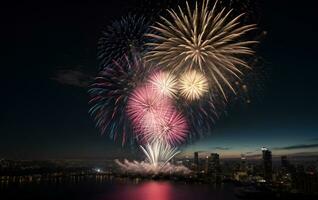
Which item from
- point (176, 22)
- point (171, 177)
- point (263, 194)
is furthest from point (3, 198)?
point (171, 177)

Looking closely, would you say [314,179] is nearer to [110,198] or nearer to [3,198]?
[110,198]

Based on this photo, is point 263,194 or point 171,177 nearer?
point 263,194

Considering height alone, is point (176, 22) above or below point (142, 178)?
above

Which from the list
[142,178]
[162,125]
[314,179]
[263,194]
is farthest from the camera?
[142,178]

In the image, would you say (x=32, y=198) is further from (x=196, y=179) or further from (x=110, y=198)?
(x=196, y=179)

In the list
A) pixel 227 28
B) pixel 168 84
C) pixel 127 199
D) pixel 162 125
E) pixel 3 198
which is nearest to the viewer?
pixel 227 28

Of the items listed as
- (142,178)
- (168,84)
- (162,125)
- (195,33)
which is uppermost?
(195,33)

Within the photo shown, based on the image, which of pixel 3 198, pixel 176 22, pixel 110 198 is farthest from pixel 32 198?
pixel 176 22

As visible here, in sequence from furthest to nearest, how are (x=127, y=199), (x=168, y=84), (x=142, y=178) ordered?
1. (x=142, y=178)
2. (x=127, y=199)
3. (x=168, y=84)

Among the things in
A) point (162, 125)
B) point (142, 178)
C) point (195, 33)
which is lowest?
point (142, 178)
